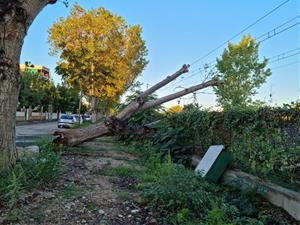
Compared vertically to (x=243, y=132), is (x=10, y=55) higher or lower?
higher

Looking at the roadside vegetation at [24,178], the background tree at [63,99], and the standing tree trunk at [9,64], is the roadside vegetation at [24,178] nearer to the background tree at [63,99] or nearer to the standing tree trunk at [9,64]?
the standing tree trunk at [9,64]

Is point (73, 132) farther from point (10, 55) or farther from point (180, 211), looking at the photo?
point (180, 211)

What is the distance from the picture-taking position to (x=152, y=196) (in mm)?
4434

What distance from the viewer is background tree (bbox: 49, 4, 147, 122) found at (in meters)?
28.6

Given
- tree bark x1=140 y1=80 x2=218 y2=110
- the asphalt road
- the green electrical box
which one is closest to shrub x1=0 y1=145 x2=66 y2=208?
the green electrical box

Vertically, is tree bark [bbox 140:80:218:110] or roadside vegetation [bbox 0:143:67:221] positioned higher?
tree bark [bbox 140:80:218:110]

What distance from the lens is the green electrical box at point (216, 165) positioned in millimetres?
5957

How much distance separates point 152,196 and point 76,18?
2720 centimetres

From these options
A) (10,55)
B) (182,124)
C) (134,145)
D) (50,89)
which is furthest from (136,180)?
(50,89)

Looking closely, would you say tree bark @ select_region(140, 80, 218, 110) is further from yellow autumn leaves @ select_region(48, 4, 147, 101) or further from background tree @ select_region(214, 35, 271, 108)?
background tree @ select_region(214, 35, 271, 108)

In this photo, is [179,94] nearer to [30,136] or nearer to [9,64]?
[9,64]

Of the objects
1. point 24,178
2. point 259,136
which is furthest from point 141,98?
point 24,178

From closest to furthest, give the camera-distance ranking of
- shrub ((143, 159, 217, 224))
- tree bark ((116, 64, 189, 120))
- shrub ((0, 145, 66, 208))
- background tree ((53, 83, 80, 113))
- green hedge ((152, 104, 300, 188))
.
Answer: shrub ((0, 145, 66, 208))
shrub ((143, 159, 217, 224))
green hedge ((152, 104, 300, 188))
tree bark ((116, 64, 189, 120))
background tree ((53, 83, 80, 113))

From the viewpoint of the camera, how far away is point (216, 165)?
5.97 m
